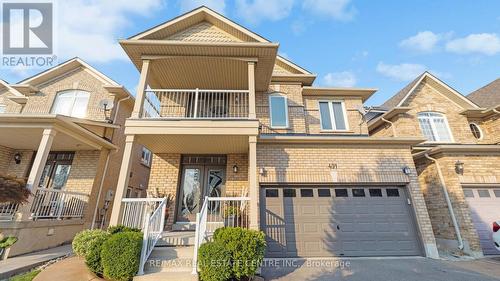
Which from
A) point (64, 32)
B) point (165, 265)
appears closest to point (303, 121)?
point (165, 265)

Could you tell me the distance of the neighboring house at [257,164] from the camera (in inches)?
255

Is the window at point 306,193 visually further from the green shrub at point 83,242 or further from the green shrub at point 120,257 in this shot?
the green shrub at point 83,242

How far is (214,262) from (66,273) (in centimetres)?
326

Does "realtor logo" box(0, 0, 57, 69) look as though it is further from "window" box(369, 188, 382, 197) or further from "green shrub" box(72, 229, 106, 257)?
"window" box(369, 188, 382, 197)

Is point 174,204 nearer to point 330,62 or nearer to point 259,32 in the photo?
point 259,32

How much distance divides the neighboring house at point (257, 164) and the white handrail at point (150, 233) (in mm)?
1019

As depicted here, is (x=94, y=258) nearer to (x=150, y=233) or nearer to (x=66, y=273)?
(x=66, y=273)

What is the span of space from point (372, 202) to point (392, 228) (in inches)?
37.1

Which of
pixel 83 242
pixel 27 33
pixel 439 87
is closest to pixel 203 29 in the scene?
pixel 27 33

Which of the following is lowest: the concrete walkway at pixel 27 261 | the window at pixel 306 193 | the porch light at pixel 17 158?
the concrete walkway at pixel 27 261

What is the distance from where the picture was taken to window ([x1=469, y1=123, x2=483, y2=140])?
11.1 m

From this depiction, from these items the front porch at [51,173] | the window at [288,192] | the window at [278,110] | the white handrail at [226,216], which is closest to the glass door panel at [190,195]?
the white handrail at [226,216]

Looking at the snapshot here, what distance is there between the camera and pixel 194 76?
8.13 metres

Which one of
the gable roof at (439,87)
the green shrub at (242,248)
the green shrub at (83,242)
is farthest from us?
the gable roof at (439,87)
